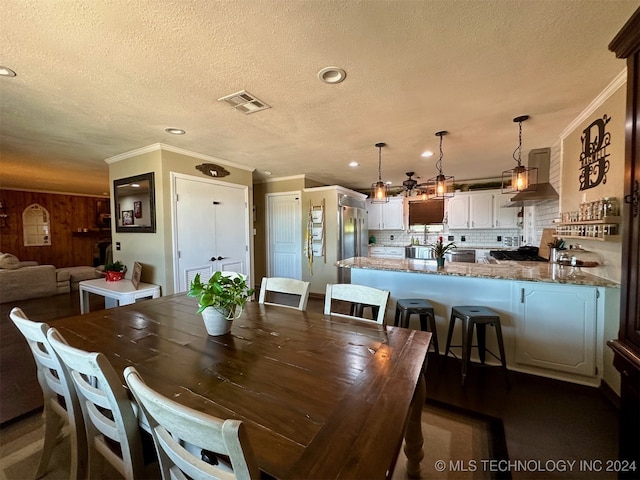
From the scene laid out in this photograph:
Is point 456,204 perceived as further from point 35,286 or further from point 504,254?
point 35,286

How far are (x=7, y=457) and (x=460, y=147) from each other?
4.80 meters

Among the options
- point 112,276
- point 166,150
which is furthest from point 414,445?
point 112,276

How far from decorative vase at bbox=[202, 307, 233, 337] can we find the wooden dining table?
4 cm

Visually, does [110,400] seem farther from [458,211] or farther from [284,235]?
[458,211]

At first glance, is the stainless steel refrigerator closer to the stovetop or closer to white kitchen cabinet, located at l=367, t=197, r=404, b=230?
white kitchen cabinet, located at l=367, t=197, r=404, b=230

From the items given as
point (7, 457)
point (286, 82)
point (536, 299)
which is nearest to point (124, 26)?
point (286, 82)

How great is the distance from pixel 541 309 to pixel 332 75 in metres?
2.59

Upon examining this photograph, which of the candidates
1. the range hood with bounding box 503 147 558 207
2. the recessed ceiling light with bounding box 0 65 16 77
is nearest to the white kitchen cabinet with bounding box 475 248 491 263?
the range hood with bounding box 503 147 558 207

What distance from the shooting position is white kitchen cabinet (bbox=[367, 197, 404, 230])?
6531mm

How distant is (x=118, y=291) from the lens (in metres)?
3.01

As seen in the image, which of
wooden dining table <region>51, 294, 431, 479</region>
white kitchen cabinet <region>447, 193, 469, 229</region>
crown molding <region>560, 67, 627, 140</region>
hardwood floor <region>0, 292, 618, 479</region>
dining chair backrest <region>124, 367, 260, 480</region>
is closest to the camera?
dining chair backrest <region>124, 367, 260, 480</region>

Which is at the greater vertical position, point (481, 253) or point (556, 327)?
point (481, 253)

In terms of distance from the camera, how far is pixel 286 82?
1.91 meters

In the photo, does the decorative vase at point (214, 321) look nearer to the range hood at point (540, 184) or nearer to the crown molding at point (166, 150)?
the crown molding at point (166, 150)
